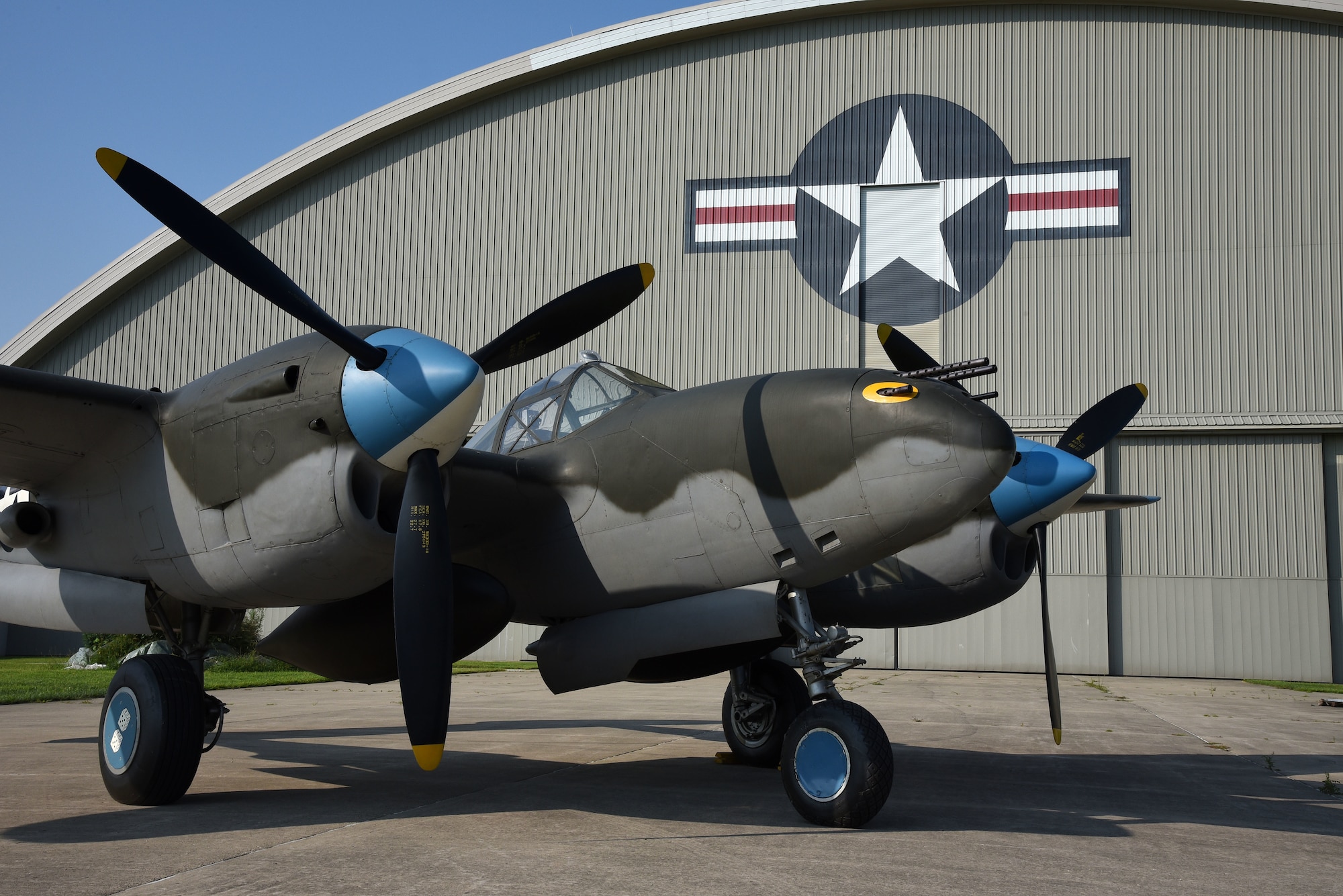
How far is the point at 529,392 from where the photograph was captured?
897 cm

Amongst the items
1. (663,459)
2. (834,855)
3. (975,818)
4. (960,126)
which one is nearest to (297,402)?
(663,459)

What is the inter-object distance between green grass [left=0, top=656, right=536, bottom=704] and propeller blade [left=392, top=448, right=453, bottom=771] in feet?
33.2

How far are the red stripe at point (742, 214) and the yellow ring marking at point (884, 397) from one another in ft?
61.8

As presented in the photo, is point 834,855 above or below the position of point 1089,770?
above

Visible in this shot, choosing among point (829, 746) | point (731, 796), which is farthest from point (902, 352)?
point (731, 796)

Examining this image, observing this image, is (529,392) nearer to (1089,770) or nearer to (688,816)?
(688,816)

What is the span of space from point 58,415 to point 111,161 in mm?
1843

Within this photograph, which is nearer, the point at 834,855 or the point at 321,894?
the point at 321,894

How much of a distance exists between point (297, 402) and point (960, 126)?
21.2m

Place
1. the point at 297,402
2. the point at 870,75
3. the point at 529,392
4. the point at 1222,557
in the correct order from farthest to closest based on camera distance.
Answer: the point at 870,75, the point at 1222,557, the point at 529,392, the point at 297,402

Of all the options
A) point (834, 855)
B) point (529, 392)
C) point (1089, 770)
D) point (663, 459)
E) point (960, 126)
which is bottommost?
point (1089, 770)

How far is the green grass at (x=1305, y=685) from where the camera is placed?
69.6 ft

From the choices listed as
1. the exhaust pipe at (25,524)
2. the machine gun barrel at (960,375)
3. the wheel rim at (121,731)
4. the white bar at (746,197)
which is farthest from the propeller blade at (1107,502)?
the white bar at (746,197)

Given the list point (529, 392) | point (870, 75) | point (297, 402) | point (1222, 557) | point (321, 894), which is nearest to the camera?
point (321, 894)
